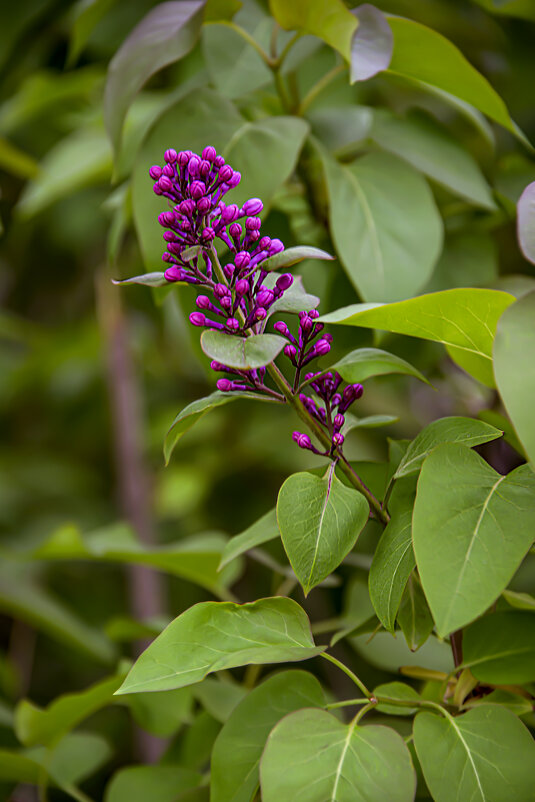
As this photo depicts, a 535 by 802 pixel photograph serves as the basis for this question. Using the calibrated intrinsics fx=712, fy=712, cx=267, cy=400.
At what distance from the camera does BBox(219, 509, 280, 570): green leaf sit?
279 mm

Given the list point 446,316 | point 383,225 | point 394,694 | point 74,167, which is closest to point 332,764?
point 394,694

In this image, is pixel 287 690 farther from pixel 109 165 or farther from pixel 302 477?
pixel 109 165

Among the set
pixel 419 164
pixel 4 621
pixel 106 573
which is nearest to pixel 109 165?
pixel 419 164

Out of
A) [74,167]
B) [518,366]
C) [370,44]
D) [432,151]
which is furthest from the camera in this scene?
[74,167]

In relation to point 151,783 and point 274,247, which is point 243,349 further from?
point 151,783

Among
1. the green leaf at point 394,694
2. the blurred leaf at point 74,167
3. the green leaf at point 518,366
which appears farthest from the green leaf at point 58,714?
the blurred leaf at point 74,167

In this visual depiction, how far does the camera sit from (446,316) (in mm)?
245

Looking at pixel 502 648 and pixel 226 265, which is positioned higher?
pixel 226 265

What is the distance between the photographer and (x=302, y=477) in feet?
0.79

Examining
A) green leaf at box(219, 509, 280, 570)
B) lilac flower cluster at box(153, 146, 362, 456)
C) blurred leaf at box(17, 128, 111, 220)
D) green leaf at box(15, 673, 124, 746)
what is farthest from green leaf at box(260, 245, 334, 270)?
blurred leaf at box(17, 128, 111, 220)

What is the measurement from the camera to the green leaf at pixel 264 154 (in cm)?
35

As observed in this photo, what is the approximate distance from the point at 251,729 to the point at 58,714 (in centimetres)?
15

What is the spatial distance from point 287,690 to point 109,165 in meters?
Answer: 0.49

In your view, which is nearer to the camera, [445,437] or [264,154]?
[445,437]
